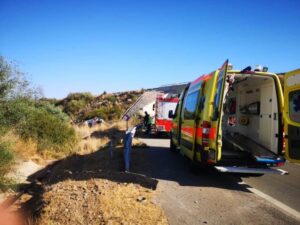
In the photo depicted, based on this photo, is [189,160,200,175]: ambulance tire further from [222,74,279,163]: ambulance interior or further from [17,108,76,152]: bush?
[17,108,76,152]: bush

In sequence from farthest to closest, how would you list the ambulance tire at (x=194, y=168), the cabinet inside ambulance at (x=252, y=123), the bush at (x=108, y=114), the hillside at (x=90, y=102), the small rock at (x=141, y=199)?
1. the hillside at (x=90, y=102)
2. the bush at (x=108, y=114)
3. the ambulance tire at (x=194, y=168)
4. the cabinet inside ambulance at (x=252, y=123)
5. the small rock at (x=141, y=199)

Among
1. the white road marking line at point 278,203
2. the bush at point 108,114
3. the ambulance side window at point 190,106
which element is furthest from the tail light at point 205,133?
the bush at point 108,114

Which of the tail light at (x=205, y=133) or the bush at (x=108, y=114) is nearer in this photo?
the tail light at (x=205, y=133)

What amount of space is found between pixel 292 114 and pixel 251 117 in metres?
3.45

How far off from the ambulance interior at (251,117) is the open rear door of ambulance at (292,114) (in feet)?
3.62

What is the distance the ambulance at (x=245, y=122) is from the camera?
25.4 feet

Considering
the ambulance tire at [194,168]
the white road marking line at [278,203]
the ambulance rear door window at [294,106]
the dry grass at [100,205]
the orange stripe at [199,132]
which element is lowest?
the white road marking line at [278,203]

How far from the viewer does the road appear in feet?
20.1

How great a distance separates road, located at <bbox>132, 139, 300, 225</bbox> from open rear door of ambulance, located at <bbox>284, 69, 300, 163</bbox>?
3.20 feet

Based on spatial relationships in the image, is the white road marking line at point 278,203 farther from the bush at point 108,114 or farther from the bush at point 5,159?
the bush at point 108,114

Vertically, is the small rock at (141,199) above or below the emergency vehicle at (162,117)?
below

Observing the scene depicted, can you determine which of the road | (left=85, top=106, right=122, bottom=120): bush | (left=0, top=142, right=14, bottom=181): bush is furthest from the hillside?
the road

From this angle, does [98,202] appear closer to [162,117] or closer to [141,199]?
[141,199]

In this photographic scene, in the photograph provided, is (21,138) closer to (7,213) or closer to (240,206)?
(7,213)
